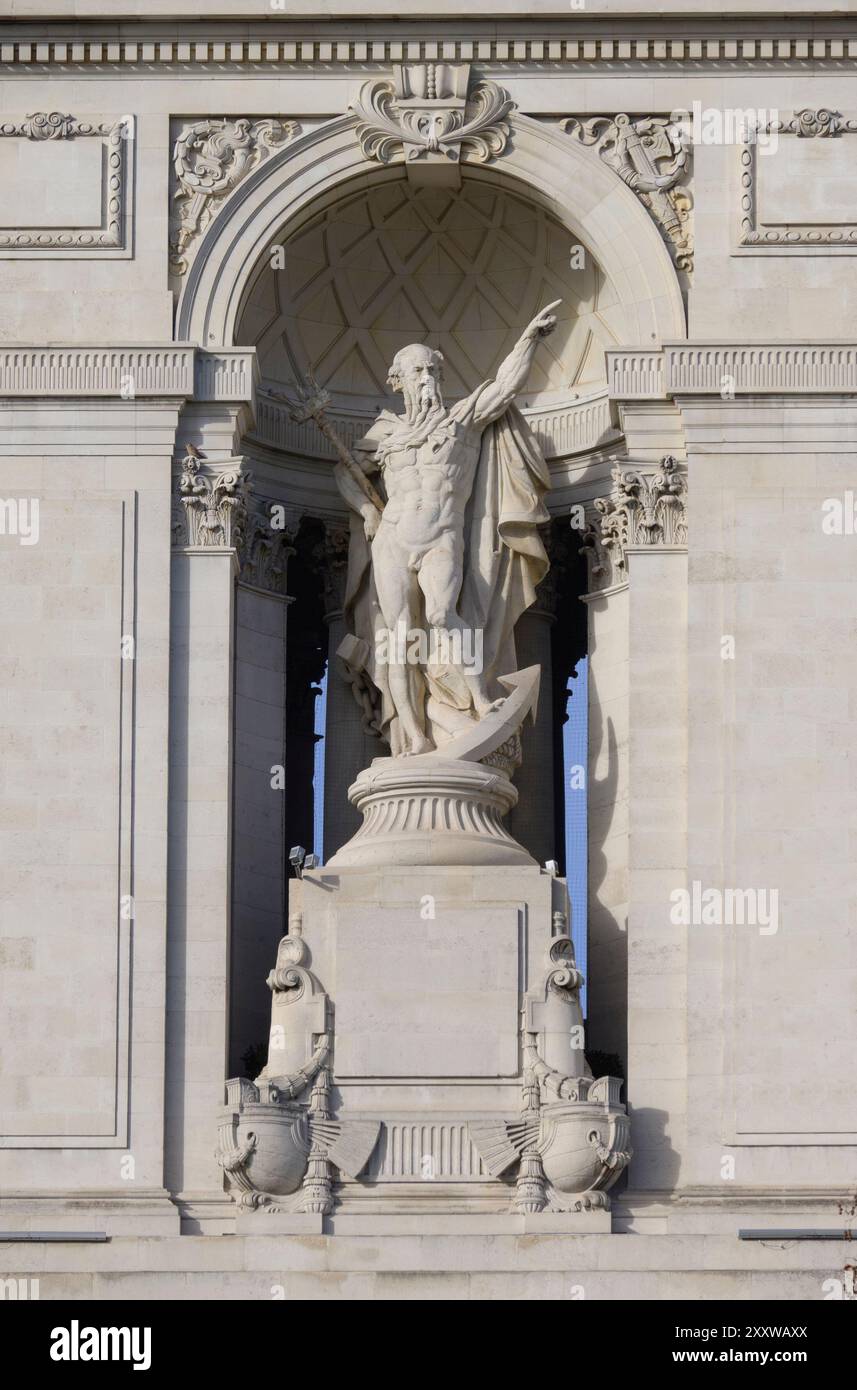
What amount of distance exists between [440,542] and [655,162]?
13.1 feet

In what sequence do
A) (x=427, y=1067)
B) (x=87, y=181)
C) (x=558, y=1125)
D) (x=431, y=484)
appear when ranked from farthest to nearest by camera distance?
(x=87, y=181), (x=431, y=484), (x=427, y=1067), (x=558, y=1125)

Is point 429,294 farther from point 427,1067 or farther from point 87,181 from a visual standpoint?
point 427,1067

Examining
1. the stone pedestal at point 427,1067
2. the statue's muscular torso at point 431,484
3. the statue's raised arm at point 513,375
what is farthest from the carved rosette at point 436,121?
the stone pedestal at point 427,1067

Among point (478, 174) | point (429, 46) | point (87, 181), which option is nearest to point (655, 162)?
point (478, 174)

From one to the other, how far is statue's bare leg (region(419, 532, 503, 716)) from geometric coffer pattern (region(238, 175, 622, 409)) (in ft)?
8.54

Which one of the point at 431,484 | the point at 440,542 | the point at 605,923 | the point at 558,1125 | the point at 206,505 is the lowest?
the point at 558,1125

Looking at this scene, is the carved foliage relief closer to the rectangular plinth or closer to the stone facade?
the stone facade

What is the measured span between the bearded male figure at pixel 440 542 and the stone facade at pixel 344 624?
865 millimetres

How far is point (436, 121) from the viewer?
Answer: 39688mm

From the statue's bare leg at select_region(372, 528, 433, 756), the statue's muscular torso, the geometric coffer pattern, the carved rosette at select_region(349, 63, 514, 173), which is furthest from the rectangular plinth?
the carved rosette at select_region(349, 63, 514, 173)

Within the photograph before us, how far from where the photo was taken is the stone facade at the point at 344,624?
3694 cm

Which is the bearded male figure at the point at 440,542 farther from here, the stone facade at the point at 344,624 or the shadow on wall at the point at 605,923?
the shadow on wall at the point at 605,923

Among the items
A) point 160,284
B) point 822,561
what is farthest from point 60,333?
point 822,561

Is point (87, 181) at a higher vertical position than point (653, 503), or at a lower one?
higher
